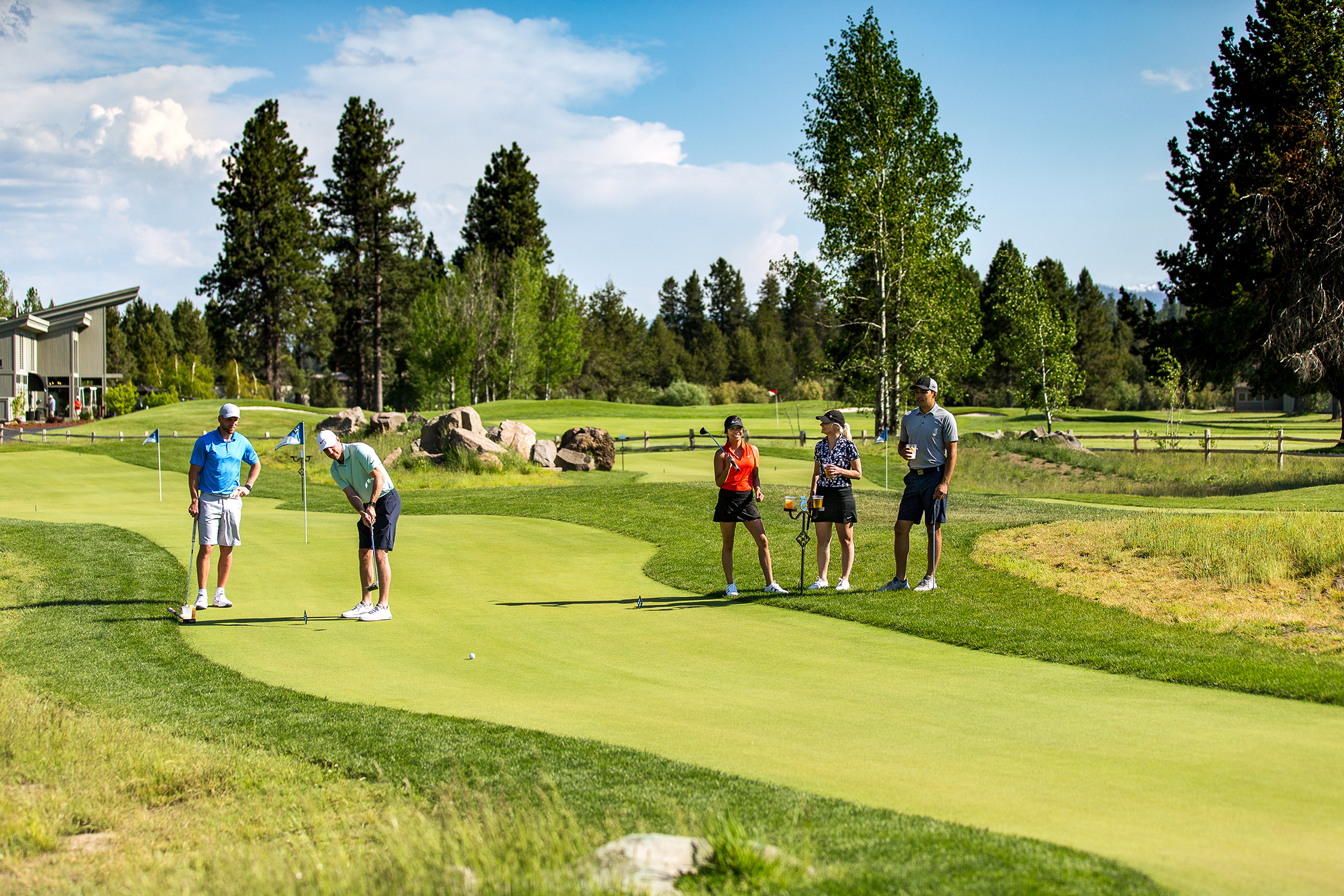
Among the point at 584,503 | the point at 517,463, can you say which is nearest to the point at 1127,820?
the point at 584,503

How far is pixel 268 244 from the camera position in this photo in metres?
68.4

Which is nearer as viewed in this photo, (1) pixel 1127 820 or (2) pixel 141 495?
(1) pixel 1127 820

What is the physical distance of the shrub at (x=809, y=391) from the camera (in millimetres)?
85500

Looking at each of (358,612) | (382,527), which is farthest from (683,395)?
(358,612)

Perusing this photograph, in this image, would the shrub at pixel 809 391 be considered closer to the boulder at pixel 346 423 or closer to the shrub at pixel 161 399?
the shrub at pixel 161 399

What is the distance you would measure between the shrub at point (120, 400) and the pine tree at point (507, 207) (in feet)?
88.2

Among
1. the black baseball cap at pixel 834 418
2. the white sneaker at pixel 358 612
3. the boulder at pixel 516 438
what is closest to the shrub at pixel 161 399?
the boulder at pixel 516 438

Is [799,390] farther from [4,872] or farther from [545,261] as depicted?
[4,872]

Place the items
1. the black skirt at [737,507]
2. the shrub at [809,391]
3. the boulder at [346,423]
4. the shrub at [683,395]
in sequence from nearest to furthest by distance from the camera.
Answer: the black skirt at [737,507]
the boulder at [346,423]
the shrub at [683,395]
the shrub at [809,391]

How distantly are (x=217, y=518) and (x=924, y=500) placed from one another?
26.0 feet

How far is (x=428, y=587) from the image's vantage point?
476 inches

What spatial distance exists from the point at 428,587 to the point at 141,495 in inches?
641

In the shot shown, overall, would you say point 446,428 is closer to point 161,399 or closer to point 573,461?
point 573,461

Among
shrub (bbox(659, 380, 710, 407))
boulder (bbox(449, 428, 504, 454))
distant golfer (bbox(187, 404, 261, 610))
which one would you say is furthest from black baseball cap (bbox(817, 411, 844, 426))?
shrub (bbox(659, 380, 710, 407))
